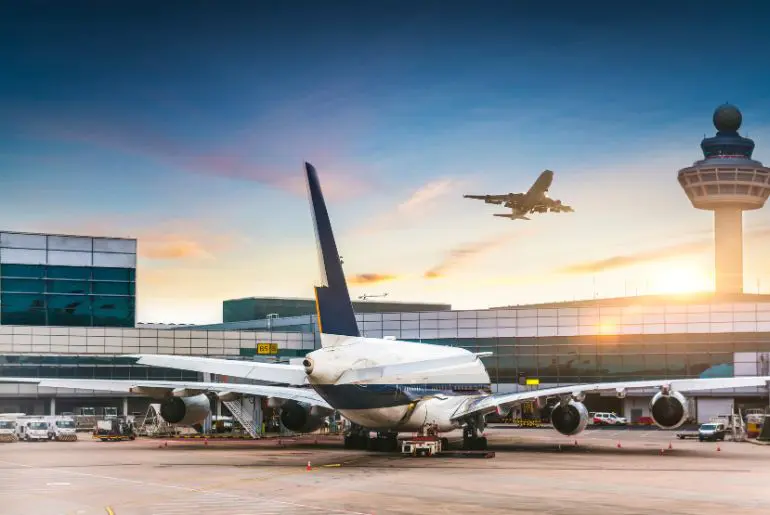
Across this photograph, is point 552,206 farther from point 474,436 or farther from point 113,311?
point 113,311

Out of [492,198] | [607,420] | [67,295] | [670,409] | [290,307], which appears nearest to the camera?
[670,409]

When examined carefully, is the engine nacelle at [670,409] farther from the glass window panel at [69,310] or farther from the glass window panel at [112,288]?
the glass window panel at [69,310]

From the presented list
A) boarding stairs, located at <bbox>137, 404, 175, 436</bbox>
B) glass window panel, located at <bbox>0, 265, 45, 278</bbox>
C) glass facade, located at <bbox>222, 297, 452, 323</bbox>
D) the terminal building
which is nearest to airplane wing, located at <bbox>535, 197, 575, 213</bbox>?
the terminal building

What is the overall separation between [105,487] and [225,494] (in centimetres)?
554

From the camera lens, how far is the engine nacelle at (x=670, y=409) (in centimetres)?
5131

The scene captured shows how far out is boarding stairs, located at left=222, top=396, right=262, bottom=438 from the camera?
74950 mm

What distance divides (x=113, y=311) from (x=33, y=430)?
29.6 metres

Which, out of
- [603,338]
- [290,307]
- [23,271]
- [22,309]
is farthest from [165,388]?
[290,307]

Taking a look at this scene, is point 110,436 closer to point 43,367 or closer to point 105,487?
point 43,367

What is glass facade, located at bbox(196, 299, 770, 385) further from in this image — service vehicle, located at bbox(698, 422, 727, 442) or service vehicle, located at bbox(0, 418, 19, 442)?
service vehicle, located at bbox(0, 418, 19, 442)

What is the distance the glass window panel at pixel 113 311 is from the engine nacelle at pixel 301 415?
47138 mm

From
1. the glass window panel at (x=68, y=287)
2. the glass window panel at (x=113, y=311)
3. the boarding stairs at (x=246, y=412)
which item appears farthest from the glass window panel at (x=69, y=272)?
the boarding stairs at (x=246, y=412)

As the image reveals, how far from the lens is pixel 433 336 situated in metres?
106

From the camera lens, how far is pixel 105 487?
35938mm
